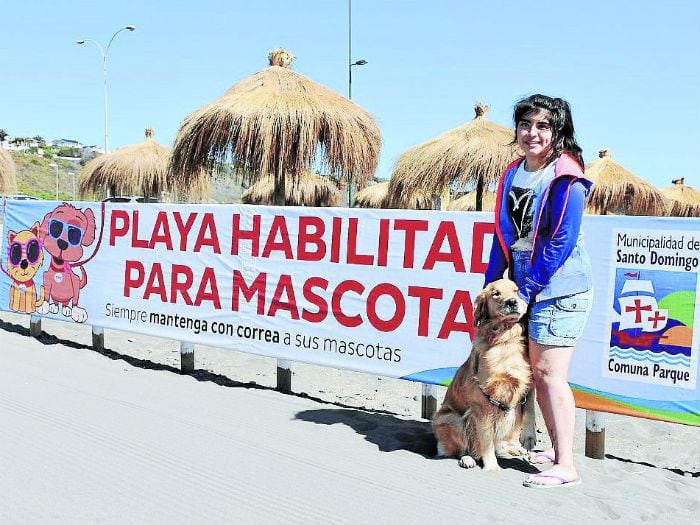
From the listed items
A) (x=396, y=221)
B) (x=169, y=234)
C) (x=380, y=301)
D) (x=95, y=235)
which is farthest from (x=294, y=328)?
(x=95, y=235)

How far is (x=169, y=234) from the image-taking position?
21.6 ft

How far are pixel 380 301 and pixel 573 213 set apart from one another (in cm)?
202

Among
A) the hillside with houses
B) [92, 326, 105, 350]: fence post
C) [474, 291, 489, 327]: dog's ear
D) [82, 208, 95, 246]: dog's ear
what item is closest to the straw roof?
[82, 208, 95, 246]: dog's ear

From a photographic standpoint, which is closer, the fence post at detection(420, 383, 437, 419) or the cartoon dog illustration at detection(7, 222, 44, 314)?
the fence post at detection(420, 383, 437, 419)

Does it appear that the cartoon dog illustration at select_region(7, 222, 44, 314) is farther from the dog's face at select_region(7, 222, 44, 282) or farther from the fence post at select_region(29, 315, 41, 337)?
the fence post at select_region(29, 315, 41, 337)

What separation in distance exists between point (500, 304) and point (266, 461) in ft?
5.48

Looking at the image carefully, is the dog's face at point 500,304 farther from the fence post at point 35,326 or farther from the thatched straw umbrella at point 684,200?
the thatched straw umbrella at point 684,200

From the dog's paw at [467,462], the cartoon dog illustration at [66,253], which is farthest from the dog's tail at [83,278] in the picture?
the dog's paw at [467,462]

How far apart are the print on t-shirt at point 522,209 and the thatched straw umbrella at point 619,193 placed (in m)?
11.5

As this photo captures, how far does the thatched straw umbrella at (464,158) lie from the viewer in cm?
1163

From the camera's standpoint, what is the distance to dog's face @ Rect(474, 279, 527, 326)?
11.6ft

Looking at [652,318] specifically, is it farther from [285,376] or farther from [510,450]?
[285,376]

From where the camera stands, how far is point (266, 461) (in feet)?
13.3

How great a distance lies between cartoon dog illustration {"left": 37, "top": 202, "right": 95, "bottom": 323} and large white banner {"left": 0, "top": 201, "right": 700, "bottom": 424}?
19 mm
